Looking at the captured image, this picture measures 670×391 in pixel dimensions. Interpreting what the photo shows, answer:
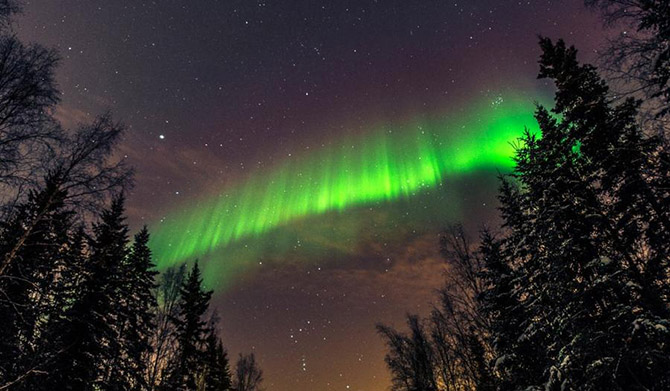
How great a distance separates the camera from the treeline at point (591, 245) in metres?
9.04

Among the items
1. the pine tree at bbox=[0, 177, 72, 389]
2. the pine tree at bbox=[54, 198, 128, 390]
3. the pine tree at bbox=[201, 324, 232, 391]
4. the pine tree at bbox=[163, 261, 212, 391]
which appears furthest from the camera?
the pine tree at bbox=[201, 324, 232, 391]

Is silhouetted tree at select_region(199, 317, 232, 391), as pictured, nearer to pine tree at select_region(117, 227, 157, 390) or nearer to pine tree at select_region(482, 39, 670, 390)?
pine tree at select_region(117, 227, 157, 390)

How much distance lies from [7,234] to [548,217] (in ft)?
59.6

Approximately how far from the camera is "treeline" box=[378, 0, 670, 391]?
29.7 feet

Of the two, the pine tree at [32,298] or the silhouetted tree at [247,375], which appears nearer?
the pine tree at [32,298]

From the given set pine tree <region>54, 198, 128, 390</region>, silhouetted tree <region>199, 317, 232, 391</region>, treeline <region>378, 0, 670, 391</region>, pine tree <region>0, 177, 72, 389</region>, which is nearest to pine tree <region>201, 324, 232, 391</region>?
silhouetted tree <region>199, 317, 232, 391</region>

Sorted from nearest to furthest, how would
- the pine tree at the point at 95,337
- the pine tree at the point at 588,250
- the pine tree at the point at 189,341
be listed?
the pine tree at the point at 588,250 < the pine tree at the point at 95,337 < the pine tree at the point at 189,341

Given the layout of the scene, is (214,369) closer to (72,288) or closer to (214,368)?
(214,368)

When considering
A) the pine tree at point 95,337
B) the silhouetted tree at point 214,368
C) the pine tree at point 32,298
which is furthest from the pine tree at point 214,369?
the pine tree at point 32,298

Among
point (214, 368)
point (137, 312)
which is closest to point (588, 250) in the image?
point (137, 312)

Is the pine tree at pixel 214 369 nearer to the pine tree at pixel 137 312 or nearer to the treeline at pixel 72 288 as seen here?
the treeline at pixel 72 288

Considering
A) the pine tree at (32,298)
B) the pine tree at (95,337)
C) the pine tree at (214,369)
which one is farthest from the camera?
the pine tree at (214,369)

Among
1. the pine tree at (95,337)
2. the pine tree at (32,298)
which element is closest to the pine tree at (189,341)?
the pine tree at (95,337)

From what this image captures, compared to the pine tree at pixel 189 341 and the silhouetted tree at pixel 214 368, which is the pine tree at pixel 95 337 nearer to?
the pine tree at pixel 189 341
